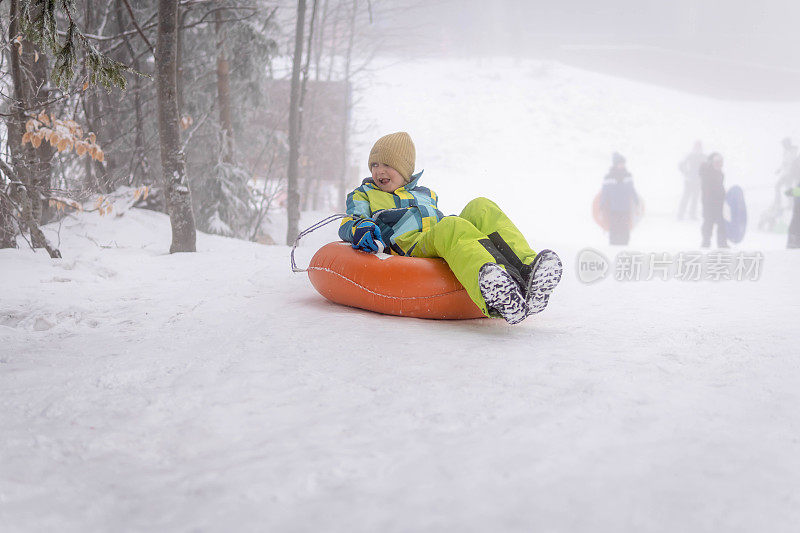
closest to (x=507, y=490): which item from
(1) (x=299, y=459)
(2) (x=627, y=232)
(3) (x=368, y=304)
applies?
(1) (x=299, y=459)

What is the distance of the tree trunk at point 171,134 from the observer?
15.3ft

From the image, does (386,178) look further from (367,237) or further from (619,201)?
(619,201)

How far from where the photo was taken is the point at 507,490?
1.05m

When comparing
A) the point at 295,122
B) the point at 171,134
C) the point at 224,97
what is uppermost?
the point at 224,97

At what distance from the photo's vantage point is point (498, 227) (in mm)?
2688

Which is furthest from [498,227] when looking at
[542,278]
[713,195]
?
[713,195]

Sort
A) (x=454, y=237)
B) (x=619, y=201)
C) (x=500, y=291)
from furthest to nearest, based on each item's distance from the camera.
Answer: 1. (x=619, y=201)
2. (x=454, y=237)
3. (x=500, y=291)

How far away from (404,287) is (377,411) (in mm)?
1223

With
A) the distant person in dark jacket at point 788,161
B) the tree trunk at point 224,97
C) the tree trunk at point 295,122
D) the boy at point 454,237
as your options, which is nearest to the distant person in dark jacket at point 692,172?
the distant person in dark jacket at point 788,161

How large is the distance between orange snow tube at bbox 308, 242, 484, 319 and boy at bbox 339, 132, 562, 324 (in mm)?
109

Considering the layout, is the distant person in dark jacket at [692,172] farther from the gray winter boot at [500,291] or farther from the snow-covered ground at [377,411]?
the gray winter boot at [500,291]

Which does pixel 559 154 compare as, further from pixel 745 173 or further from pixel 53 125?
pixel 53 125

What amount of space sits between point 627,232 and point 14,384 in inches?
361

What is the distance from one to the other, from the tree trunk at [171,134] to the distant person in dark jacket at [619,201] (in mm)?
6819
